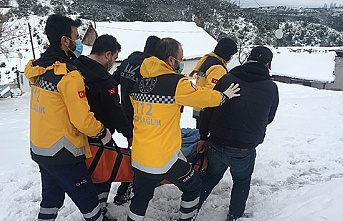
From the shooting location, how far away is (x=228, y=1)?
52.4 m

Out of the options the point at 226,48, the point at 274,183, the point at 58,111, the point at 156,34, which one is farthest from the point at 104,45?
the point at 156,34

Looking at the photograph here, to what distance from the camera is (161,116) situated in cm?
220

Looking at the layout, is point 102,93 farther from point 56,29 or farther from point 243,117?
point 243,117

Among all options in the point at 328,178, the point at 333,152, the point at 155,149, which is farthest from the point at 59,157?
the point at 333,152

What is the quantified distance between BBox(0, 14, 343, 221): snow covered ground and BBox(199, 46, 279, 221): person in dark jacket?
1.94 feet

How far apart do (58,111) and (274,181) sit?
2760mm

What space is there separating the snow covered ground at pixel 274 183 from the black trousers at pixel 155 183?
2.08 ft

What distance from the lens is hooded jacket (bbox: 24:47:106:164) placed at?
2131 mm

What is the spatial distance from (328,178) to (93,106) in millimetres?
3081

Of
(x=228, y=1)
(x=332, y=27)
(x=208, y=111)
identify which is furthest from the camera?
(x=332, y=27)

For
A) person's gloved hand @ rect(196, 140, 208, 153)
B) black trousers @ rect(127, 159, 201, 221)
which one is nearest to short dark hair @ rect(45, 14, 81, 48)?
black trousers @ rect(127, 159, 201, 221)

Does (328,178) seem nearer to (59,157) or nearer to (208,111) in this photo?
(208,111)

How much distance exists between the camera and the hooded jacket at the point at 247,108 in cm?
255

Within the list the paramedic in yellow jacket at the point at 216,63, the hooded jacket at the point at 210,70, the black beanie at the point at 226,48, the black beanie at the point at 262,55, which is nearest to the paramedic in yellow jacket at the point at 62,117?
the black beanie at the point at 262,55
